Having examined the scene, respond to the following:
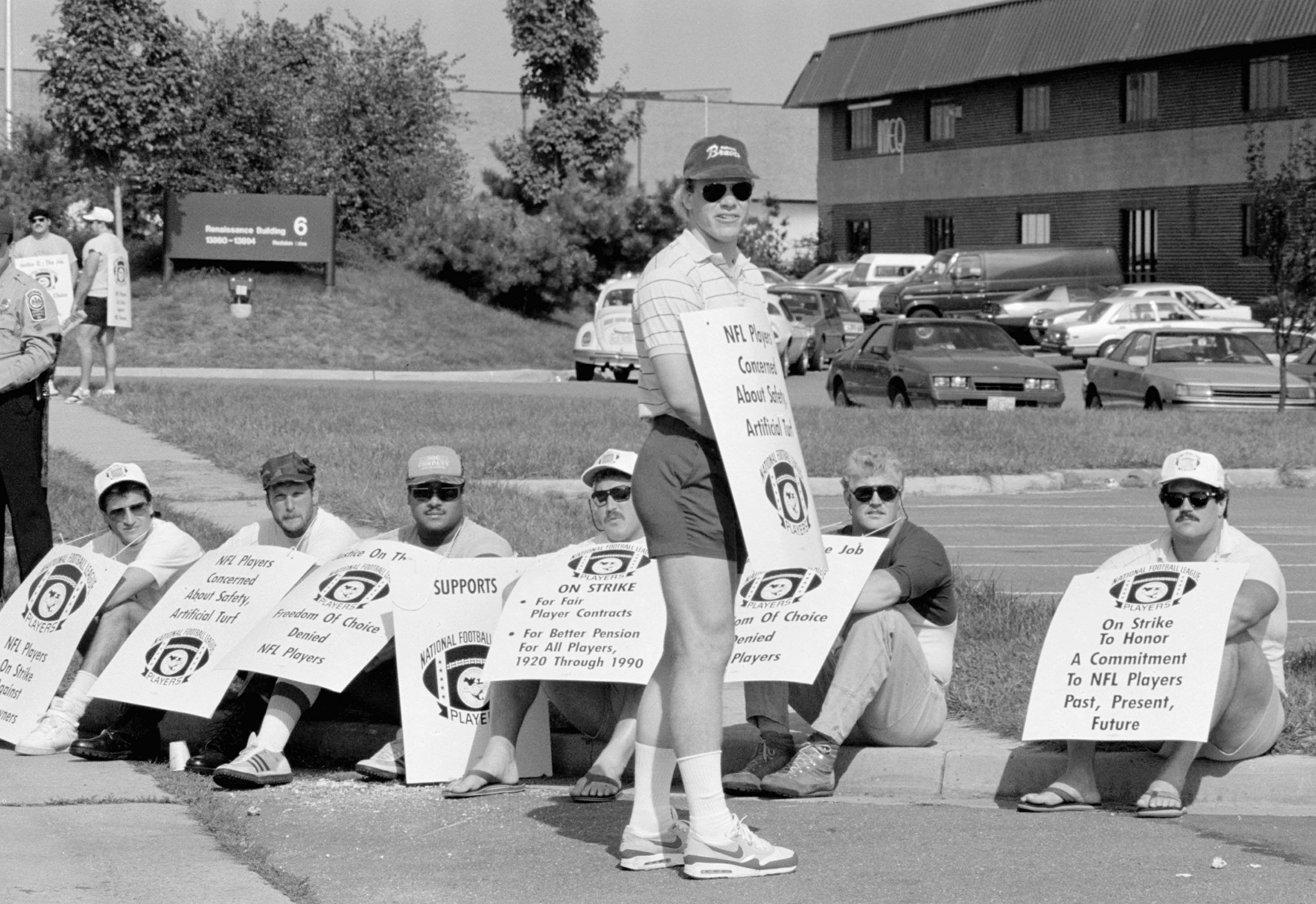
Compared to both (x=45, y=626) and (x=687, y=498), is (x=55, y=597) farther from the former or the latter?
(x=687, y=498)

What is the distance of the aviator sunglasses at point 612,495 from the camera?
6.88m

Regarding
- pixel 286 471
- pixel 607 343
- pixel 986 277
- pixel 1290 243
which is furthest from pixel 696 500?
pixel 986 277

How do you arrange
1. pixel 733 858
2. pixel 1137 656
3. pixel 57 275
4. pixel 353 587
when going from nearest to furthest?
pixel 733 858
pixel 1137 656
pixel 353 587
pixel 57 275

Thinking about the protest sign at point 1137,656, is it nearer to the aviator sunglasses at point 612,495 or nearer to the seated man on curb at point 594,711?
the seated man on curb at point 594,711

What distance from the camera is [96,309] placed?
62.3ft

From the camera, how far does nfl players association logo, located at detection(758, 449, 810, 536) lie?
4.95m

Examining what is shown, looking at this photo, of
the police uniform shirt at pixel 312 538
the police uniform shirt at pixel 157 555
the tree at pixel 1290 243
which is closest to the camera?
the police uniform shirt at pixel 312 538

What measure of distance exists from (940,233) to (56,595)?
52.5 m

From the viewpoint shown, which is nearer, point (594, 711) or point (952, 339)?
point (594, 711)

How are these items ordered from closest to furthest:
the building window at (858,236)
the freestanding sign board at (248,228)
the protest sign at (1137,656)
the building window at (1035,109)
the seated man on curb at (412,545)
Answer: the protest sign at (1137,656) → the seated man on curb at (412,545) → the freestanding sign board at (248,228) → the building window at (1035,109) → the building window at (858,236)

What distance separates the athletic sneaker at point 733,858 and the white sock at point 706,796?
0.09 ft

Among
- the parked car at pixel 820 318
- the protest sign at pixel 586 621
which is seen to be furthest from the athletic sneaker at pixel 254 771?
the parked car at pixel 820 318

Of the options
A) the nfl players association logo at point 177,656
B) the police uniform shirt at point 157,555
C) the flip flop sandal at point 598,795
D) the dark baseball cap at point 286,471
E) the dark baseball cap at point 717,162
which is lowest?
the flip flop sandal at point 598,795

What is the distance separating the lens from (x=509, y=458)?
Result: 15.5 metres
